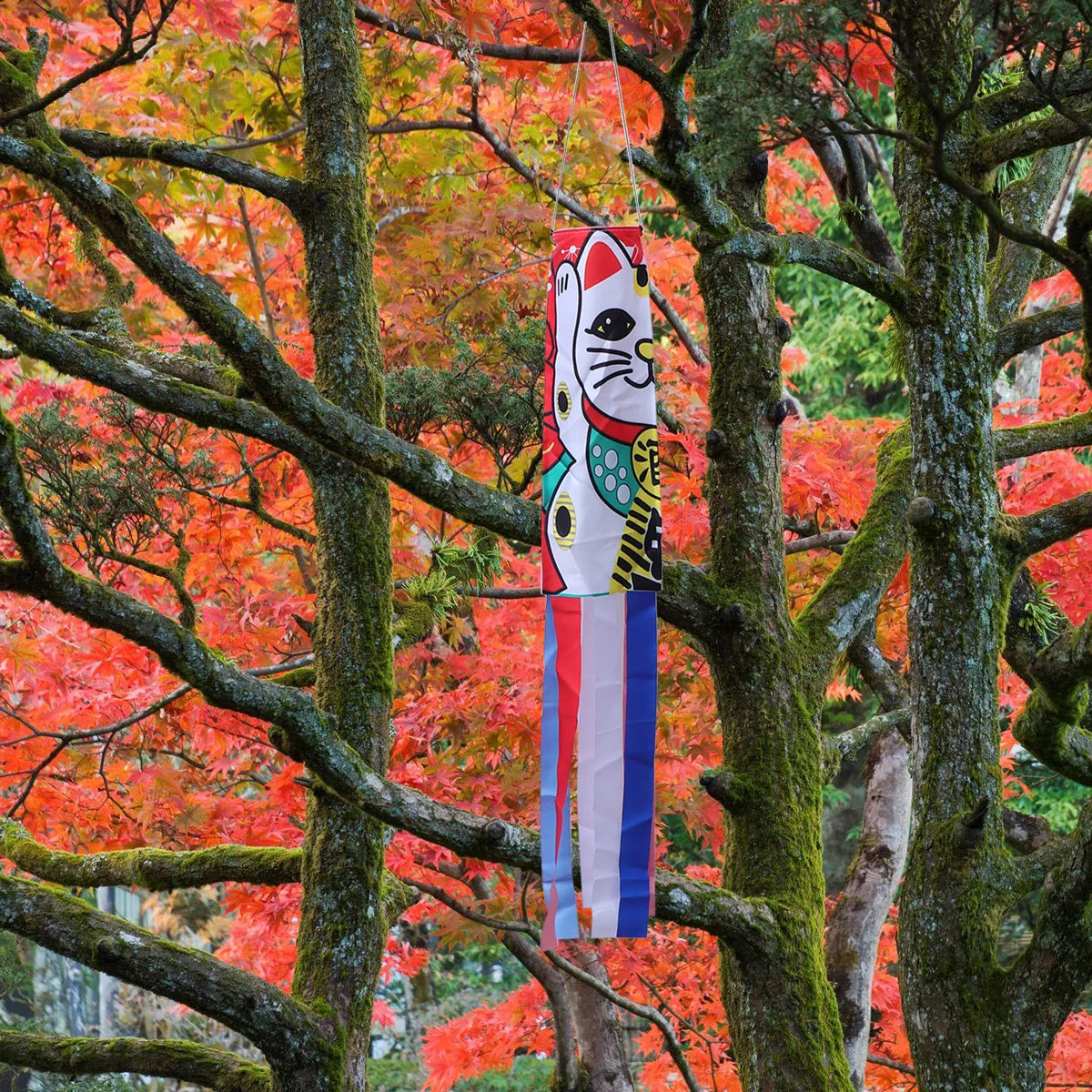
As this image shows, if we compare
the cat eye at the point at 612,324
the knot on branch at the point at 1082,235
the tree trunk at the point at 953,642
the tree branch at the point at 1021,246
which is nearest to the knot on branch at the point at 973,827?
the tree trunk at the point at 953,642

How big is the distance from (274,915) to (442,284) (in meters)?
2.89

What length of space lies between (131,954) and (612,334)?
1.92 metres

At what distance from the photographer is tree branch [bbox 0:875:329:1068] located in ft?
9.05

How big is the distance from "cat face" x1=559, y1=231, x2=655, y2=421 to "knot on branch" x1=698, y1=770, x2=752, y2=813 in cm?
104

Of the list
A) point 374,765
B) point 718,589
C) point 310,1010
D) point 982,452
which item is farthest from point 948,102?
point 310,1010

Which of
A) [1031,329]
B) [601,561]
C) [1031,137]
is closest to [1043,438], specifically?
[1031,329]

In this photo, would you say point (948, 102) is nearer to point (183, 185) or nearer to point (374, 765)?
point (374, 765)

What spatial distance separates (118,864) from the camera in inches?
136

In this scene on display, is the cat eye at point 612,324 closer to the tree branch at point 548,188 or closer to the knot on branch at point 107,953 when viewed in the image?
the tree branch at point 548,188

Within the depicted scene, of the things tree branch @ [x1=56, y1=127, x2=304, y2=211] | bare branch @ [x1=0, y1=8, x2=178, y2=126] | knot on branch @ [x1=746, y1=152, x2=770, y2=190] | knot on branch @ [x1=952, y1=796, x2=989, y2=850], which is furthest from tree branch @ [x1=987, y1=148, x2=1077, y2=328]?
bare branch @ [x1=0, y1=8, x2=178, y2=126]

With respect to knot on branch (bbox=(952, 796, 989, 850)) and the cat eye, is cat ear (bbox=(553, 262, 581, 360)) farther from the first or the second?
knot on branch (bbox=(952, 796, 989, 850))

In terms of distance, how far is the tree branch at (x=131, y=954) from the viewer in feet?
9.05

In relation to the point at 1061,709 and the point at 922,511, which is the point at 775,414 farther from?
the point at 1061,709

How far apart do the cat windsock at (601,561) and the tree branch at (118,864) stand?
1.03 meters
